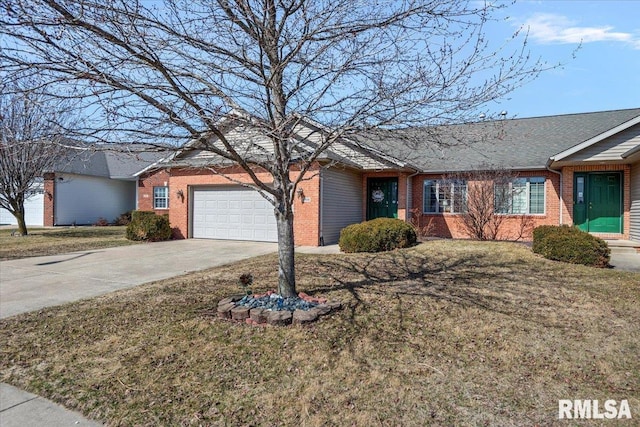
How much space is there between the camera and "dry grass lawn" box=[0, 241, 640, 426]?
10.4ft

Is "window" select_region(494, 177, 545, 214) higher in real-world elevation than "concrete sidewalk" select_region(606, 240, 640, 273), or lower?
higher

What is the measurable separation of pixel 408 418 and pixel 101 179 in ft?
93.3

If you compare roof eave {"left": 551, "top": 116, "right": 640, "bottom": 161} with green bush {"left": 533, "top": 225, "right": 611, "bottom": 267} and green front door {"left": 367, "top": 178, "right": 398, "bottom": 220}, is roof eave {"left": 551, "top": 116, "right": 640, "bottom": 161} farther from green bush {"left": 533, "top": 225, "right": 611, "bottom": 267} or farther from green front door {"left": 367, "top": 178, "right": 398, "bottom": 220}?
green front door {"left": 367, "top": 178, "right": 398, "bottom": 220}

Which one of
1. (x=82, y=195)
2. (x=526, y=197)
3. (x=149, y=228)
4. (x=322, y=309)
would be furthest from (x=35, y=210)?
(x=526, y=197)

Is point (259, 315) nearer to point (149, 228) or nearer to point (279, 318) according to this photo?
point (279, 318)

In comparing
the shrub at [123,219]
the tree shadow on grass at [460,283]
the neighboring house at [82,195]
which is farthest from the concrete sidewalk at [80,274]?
the shrub at [123,219]

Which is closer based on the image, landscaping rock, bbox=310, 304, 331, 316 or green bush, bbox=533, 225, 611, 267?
landscaping rock, bbox=310, 304, 331, 316

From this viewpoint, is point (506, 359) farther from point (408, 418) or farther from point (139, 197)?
point (139, 197)

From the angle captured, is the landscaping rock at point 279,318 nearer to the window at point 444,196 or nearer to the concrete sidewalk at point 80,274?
the concrete sidewalk at point 80,274

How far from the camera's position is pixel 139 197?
24469mm

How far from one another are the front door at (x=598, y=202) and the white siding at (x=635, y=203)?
60cm

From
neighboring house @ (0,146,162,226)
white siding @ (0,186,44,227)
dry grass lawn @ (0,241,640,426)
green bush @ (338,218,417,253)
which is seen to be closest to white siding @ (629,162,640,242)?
dry grass lawn @ (0,241,640,426)

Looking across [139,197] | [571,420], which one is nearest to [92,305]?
[571,420]

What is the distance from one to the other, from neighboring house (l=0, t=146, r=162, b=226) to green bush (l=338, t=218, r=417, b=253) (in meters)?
16.5
